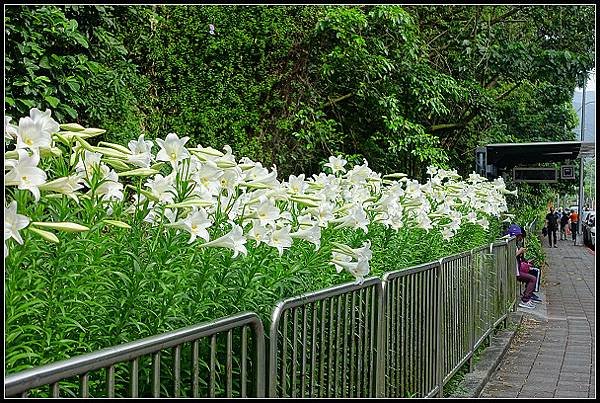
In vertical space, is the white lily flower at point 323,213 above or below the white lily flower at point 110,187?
below

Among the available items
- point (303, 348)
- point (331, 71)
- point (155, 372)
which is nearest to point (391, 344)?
point (303, 348)

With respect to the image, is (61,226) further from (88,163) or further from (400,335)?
(400,335)

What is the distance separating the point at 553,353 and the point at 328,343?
5750mm

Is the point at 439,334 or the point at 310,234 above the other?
the point at 310,234

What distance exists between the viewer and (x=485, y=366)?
7410mm

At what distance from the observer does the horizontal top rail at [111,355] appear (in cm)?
171

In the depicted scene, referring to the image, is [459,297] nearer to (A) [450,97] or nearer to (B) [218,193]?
(B) [218,193]

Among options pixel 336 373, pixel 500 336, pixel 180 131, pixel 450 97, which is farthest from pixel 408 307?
pixel 450 97

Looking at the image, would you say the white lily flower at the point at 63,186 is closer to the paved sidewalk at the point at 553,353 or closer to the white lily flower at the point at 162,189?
the white lily flower at the point at 162,189

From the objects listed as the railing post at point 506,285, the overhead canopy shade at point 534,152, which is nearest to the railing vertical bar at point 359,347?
the railing post at point 506,285

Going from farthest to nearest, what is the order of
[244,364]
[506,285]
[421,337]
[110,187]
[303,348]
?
[506,285] < [421,337] < [303,348] < [244,364] < [110,187]

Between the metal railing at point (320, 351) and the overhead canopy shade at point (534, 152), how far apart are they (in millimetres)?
7290

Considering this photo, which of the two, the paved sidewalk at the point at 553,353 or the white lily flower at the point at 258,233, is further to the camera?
the paved sidewalk at the point at 553,353

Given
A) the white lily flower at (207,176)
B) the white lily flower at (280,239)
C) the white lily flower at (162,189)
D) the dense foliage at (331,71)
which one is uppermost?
the dense foliage at (331,71)
